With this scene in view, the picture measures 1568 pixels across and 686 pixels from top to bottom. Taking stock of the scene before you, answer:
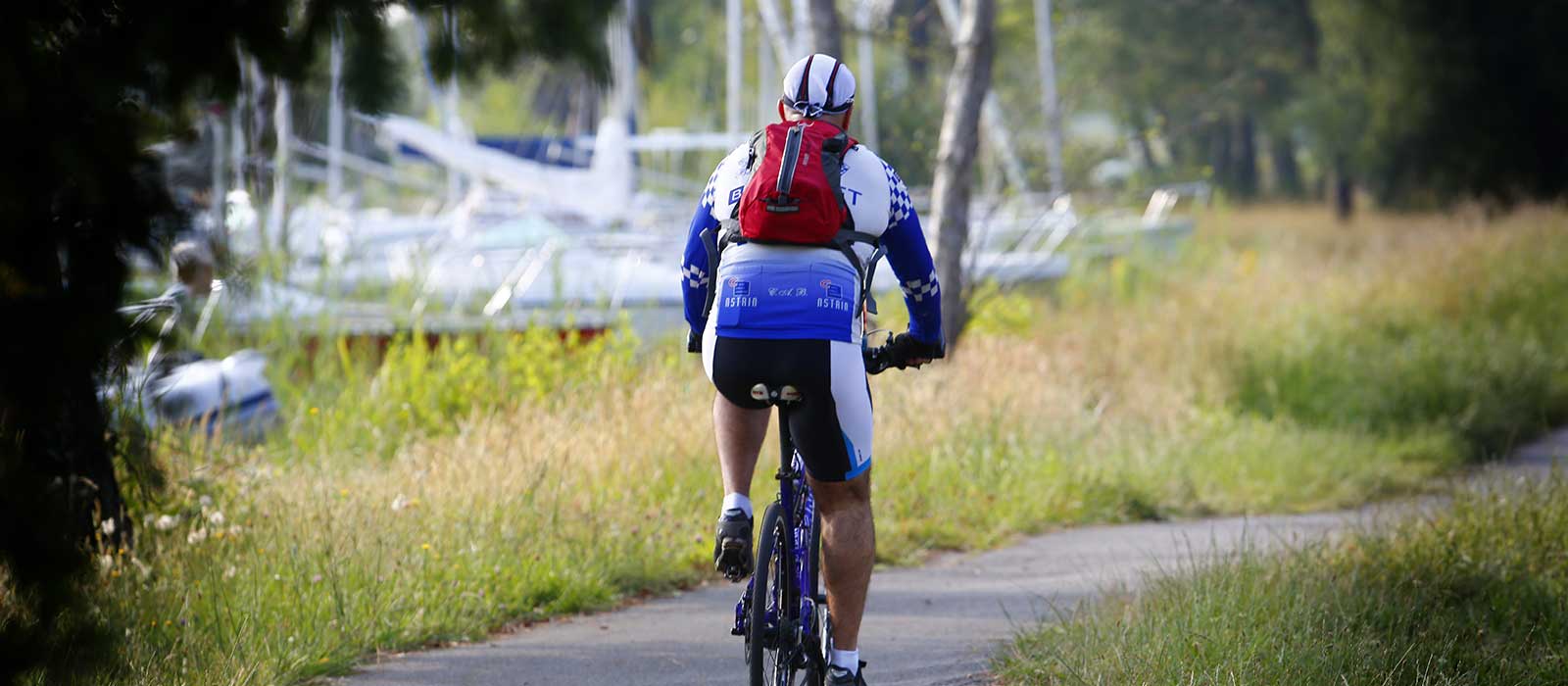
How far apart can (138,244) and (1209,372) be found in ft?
33.3

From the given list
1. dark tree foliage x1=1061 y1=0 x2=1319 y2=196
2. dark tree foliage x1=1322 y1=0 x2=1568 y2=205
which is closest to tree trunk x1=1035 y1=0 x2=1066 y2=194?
dark tree foliage x1=1322 y1=0 x2=1568 y2=205

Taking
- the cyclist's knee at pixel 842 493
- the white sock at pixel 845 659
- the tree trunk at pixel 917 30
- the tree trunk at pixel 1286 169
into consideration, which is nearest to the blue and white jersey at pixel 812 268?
the cyclist's knee at pixel 842 493

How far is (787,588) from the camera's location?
4.48 metres

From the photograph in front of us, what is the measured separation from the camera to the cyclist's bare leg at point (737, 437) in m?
4.55

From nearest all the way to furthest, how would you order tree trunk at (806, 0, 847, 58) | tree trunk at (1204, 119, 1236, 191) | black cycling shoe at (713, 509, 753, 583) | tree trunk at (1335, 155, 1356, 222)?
black cycling shoe at (713, 509, 753, 583) → tree trunk at (806, 0, 847, 58) → tree trunk at (1335, 155, 1356, 222) → tree trunk at (1204, 119, 1236, 191)

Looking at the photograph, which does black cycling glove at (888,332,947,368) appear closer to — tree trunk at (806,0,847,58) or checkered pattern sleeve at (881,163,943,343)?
checkered pattern sleeve at (881,163,943,343)

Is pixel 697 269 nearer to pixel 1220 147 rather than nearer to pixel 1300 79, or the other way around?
pixel 1300 79

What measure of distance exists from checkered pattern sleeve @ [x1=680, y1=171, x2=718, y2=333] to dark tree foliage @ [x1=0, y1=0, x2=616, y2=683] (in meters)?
1.80

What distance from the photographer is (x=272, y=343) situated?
11.5 metres

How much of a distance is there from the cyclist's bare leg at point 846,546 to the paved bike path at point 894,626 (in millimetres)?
1023

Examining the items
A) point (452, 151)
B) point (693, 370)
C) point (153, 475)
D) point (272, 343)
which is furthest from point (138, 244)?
point (452, 151)

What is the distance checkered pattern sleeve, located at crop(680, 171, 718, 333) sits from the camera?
15.2ft

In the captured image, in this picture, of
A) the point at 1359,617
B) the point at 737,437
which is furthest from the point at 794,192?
the point at 1359,617

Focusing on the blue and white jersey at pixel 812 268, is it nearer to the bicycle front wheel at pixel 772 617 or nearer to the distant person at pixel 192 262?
the bicycle front wheel at pixel 772 617
